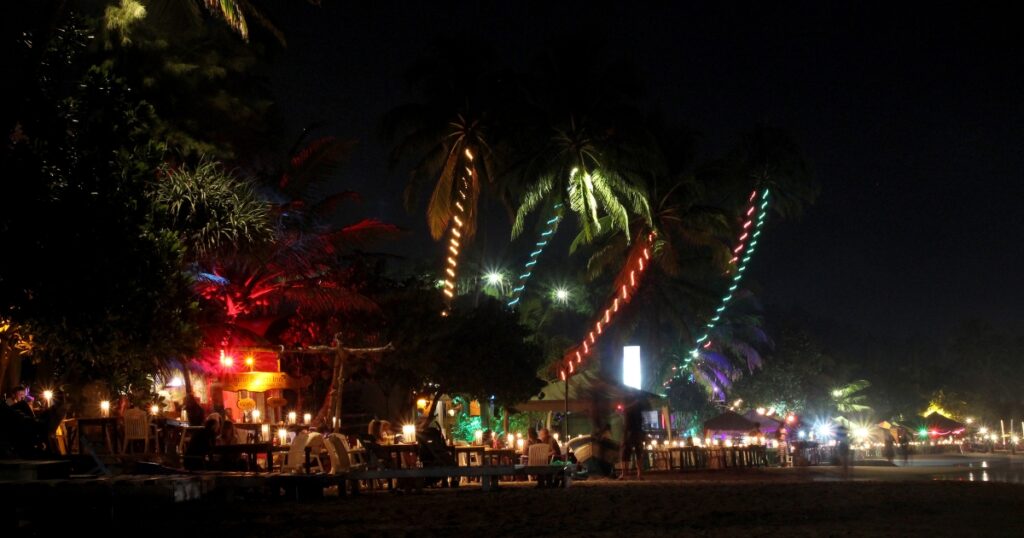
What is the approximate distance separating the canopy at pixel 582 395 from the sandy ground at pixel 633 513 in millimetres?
10912

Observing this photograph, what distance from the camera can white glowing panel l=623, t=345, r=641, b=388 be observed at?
37250mm

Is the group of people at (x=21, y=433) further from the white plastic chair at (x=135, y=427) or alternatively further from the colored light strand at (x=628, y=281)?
the colored light strand at (x=628, y=281)

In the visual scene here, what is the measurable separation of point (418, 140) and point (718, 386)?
29.6m

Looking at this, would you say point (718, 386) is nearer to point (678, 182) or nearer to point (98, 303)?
point (678, 182)

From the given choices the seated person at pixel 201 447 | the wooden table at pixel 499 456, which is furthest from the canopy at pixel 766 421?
the seated person at pixel 201 447

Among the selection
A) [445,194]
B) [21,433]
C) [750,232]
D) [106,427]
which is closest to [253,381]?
[106,427]

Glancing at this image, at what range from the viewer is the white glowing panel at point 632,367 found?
37.2 m

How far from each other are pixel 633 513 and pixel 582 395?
15.8m

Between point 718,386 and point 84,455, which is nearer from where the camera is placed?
point 84,455

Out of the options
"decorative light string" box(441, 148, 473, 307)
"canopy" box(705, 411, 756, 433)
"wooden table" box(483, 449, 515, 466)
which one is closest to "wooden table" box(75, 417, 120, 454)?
"wooden table" box(483, 449, 515, 466)

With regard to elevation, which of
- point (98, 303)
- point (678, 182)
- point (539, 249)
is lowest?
point (98, 303)

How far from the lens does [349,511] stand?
12.9 m

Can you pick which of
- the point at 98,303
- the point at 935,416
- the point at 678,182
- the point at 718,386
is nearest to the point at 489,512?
the point at 98,303

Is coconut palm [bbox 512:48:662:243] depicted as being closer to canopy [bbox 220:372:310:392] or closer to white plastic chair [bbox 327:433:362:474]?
canopy [bbox 220:372:310:392]
